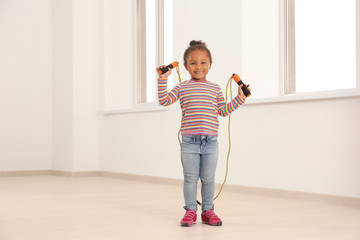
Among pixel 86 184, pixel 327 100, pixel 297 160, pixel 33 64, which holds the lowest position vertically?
pixel 86 184

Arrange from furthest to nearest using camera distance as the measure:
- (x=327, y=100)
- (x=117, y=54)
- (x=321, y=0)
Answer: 1. (x=117, y=54)
2. (x=321, y=0)
3. (x=327, y=100)

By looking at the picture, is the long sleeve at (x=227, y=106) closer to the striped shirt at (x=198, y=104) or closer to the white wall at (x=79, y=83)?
the striped shirt at (x=198, y=104)

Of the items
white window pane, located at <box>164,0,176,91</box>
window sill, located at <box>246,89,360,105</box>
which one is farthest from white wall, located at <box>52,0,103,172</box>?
window sill, located at <box>246,89,360,105</box>

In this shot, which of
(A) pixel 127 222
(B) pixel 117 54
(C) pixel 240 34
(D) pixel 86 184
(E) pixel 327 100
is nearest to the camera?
(A) pixel 127 222

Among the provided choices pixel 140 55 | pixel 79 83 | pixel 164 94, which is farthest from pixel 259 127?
pixel 79 83

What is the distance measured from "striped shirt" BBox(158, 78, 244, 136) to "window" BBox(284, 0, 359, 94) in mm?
1101

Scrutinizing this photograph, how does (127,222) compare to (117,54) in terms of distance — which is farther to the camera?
(117,54)

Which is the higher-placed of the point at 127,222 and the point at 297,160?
the point at 297,160

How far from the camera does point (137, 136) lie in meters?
5.06

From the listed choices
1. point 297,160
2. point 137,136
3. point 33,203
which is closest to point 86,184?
point 137,136

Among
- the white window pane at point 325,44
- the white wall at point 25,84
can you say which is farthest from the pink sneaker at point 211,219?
the white wall at point 25,84

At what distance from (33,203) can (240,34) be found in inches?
75.9

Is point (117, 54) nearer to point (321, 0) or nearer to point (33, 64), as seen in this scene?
point (33, 64)

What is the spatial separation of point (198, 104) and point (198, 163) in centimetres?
28
